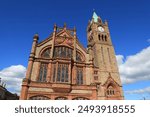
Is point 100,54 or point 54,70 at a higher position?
point 100,54

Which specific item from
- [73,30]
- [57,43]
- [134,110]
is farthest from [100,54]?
[134,110]

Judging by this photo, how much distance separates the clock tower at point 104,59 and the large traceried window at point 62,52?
536 cm

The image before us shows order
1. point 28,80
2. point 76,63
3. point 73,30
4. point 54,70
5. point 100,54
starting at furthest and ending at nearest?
1. point 100,54
2. point 73,30
3. point 76,63
4. point 54,70
5. point 28,80

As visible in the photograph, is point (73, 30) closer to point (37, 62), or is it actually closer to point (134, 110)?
point (37, 62)

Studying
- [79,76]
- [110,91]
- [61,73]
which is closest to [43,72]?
[61,73]

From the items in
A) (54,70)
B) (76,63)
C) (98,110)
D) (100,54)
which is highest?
(100,54)

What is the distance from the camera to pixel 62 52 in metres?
34.3

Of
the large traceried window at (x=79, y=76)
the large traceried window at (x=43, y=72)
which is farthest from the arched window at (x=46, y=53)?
the large traceried window at (x=79, y=76)

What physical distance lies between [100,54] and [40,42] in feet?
70.0

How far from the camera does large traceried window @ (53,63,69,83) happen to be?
29625mm

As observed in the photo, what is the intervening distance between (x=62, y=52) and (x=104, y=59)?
58.1 feet

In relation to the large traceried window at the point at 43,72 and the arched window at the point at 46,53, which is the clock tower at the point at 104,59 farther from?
the large traceried window at the point at 43,72

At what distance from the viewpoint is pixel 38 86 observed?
27.5 m

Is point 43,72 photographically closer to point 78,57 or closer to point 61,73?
point 61,73
